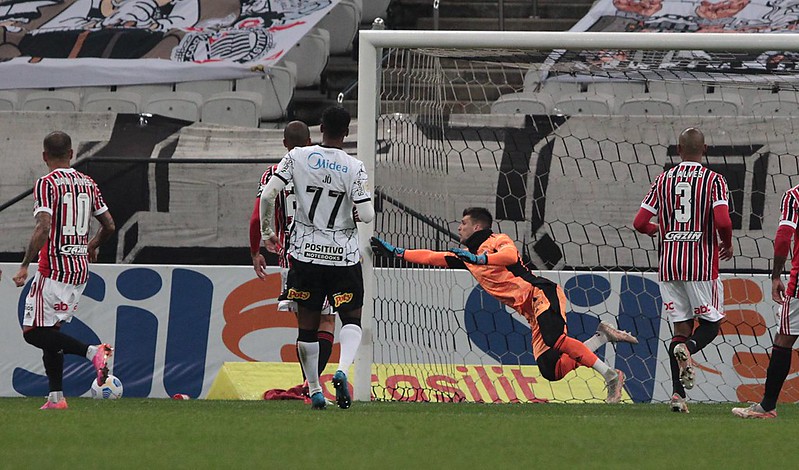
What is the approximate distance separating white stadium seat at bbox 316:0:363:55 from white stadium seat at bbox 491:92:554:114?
3.34 metres

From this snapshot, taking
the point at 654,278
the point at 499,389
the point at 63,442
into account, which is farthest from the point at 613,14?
the point at 63,442

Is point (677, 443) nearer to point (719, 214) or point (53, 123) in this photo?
point (719, 214)

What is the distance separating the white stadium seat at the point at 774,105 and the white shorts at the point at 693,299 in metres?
4.48

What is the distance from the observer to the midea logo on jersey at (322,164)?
24.0 feet

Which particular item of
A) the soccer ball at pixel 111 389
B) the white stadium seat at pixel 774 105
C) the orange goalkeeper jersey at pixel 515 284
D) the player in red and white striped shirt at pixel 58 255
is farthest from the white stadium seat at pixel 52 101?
the white stadium seat at pixel 774 105

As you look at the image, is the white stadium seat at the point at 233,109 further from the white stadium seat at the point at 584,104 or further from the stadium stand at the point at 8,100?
the white stadium seat at the point at 584,104

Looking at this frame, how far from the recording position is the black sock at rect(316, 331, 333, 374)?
8.31 meters

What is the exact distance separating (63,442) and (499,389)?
488 centimetres

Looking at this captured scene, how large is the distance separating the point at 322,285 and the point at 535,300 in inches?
79.4

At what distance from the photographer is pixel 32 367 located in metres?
10.3

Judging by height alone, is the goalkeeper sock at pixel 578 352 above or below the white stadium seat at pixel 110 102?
below

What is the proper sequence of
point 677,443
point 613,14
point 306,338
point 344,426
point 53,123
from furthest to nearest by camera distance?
point 613,14, point 53,123, point 306,338, point 344,426, point 677,443

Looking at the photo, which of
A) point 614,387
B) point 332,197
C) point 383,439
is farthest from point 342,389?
point 614,387

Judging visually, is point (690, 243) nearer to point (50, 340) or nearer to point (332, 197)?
point (332, 197)
